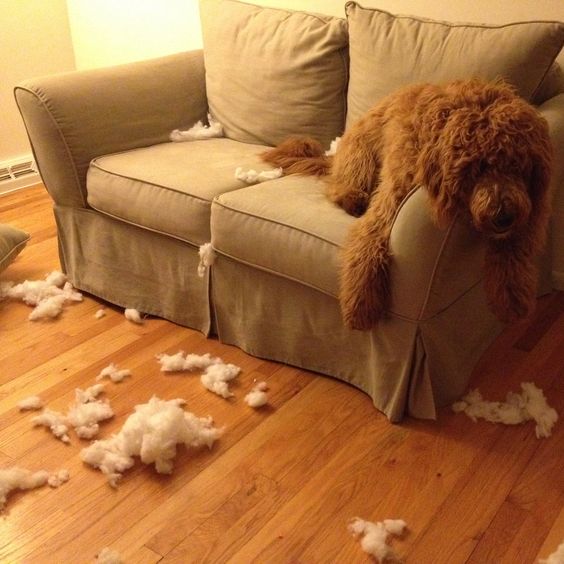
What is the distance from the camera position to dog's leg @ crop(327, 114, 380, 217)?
5.76 ft

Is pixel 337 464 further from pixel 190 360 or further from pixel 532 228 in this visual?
pixel 532 228

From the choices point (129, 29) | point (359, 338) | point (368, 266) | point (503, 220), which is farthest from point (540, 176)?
point (129, 29)

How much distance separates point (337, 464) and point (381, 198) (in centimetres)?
66

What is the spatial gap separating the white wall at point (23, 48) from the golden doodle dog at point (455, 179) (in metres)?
2.36

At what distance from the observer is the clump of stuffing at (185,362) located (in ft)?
6.41

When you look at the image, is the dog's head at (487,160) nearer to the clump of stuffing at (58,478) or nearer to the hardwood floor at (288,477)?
the hardwood floor at (288,477)

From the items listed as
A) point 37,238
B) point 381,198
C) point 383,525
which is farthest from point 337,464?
point 37,238

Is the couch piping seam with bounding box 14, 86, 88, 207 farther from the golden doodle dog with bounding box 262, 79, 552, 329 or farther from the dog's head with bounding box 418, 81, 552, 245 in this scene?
the dog's head with bounding box 418, 81, 552, 245

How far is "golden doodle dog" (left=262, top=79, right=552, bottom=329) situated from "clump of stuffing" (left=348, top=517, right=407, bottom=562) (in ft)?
1.52

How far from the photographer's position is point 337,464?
1594 millimetres

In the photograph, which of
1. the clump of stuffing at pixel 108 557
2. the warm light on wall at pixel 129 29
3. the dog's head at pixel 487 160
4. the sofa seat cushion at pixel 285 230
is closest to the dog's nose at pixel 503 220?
the dog's head at pixel 487 160

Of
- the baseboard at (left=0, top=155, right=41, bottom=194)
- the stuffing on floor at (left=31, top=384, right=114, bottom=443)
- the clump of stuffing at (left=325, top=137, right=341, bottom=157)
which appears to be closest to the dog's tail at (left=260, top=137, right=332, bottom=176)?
the clump of stuffing at (left=325, top=137, right=341, bottom=157)

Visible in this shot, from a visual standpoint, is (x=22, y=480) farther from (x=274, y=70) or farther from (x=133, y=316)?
(x=274, y=70)

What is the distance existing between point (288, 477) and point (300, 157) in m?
1.05
